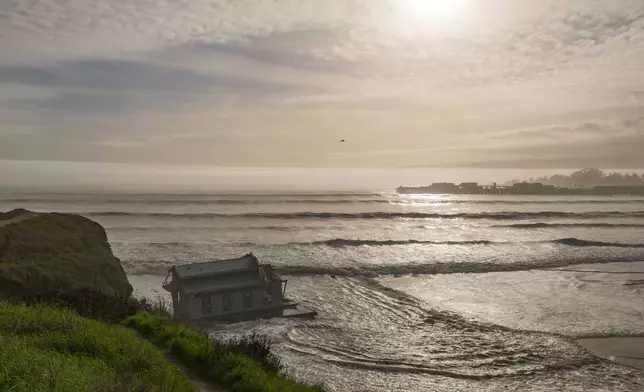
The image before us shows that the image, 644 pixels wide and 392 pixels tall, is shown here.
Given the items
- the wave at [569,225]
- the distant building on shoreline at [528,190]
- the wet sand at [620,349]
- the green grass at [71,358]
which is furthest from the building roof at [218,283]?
the distant building on shoreline at [528,190]

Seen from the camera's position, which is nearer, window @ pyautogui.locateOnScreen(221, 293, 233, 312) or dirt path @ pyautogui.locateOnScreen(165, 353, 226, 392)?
dirt path @ pyautogui.locateOnScreen(165, 353, 226, 392)

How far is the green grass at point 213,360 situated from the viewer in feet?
28.4

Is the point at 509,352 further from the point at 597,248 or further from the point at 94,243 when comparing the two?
the point at 597,248

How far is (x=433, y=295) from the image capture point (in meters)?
23.2

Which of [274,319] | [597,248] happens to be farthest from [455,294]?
[597,248]

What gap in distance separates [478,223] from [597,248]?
78.8ft

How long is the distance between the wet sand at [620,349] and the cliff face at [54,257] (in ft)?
52.2

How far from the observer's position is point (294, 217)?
219ft

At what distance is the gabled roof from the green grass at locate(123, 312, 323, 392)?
17.9 feet

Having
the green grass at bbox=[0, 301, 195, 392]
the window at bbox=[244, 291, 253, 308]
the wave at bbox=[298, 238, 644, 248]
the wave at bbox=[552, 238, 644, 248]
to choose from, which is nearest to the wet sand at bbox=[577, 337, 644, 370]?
the window at bbox=[244, 291, 253, 308]

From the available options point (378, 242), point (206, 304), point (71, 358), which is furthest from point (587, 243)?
point (71, 358)

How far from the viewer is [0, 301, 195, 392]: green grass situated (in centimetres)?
600

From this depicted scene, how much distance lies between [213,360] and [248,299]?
787cm

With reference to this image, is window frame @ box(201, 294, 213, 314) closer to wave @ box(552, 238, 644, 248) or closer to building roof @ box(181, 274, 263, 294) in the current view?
building roof @ box(181, 274, 263, 294)
